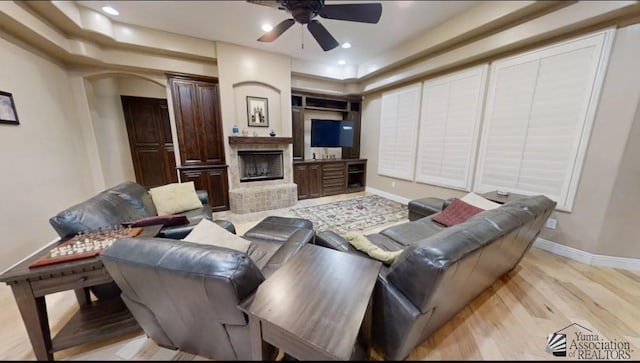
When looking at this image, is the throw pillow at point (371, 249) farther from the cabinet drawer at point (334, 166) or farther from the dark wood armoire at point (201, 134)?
the cabinet drawer at point (334, 166)

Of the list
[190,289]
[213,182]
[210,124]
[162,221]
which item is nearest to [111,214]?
[162,221]

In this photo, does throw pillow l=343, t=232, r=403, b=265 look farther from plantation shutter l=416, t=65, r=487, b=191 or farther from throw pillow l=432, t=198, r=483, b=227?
plantation shutter l=416, t=65, r=487, b=191

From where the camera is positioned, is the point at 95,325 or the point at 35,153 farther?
the point at 35,153

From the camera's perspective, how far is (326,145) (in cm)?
468

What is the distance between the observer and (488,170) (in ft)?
9.32

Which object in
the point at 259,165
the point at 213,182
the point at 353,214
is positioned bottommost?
the point at 353,214

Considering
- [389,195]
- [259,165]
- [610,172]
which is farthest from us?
[389,195]

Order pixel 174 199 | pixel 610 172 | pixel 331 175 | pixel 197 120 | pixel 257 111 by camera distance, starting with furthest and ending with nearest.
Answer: pixel 331 175
pixel 257 111
pixel 197 120
pixel 174 199
pixel 610 172

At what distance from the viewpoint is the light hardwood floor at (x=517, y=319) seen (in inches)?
38.4

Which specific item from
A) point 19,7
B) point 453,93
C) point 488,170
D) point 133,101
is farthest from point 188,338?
point 133,101

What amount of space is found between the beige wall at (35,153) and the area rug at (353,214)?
2.58 metres

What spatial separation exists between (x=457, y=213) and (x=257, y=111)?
11.8ft

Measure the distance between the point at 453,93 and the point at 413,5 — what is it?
10.0 ft

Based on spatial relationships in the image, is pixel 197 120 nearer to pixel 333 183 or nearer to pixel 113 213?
pixel 113 213
